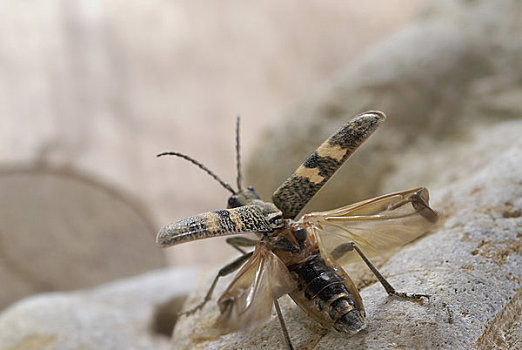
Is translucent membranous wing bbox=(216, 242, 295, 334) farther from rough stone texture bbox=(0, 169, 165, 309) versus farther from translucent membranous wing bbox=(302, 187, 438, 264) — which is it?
rough stone texture bbox=(0, 169, 165, 309)

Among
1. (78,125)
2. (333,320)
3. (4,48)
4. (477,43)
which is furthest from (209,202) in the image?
(333,320)

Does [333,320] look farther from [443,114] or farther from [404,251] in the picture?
[443,114]

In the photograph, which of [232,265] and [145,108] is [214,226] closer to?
[232,265]

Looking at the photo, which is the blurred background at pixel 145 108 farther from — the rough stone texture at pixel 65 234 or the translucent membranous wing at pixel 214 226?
the translucent membranous wing at pixel 214 226

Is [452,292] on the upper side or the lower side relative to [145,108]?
lower

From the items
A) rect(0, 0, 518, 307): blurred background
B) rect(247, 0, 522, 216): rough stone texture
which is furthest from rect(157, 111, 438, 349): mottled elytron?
rect(0, 0, 518, 307): blurred background

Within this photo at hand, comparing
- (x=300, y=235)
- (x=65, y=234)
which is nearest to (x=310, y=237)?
(x=300, y=235)

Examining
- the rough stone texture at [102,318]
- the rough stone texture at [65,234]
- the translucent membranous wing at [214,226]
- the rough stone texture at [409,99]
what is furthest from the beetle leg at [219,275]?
the rough stone texture at [65,234]
